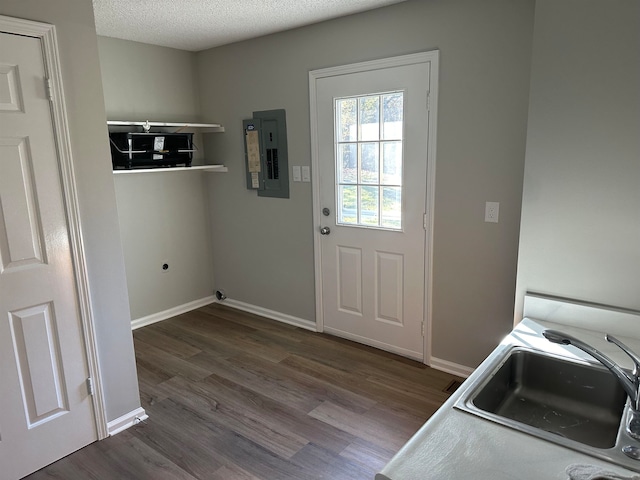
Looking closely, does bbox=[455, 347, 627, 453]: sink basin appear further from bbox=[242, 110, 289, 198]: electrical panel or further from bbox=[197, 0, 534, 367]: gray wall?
bbox=[242, 110, 289, 198]: electrical panel

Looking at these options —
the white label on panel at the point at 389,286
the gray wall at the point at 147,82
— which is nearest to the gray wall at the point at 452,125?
the white label on panel at the point at 389,286

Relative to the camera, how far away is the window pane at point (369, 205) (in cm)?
322

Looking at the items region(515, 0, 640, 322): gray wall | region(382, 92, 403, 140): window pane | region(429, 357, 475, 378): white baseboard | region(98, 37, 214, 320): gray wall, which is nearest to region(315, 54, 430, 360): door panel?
region(382, 92, 403, 140): window pane

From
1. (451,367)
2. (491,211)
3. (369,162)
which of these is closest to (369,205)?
(369,162)

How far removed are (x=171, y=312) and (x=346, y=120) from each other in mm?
2358

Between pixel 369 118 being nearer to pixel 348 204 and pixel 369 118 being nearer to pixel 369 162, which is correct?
pixel 369 162

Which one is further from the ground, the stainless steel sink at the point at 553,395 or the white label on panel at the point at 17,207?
the white label on panel at the point at 17,207

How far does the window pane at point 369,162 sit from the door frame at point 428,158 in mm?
382

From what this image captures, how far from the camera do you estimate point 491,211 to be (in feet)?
8.94

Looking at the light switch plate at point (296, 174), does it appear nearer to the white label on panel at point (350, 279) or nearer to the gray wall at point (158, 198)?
the white label on panel at point (350, 279)

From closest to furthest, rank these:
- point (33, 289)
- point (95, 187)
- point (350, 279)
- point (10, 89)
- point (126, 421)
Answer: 1. point (10, 89)
2. point (33, 289)
3. point (95, 187)
4. point (126, 421)
5. point (350, 279)

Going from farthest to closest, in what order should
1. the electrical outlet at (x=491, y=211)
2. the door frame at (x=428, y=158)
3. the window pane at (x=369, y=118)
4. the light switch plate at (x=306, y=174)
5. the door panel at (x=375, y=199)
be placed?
the light switch plate at (x=306, y=174) < the window pane at (x=369, y=118) < the door panel at (x=375, y=199) < the door frame at (x=428, y=158) < the electrical outlet at (x=491, y=211)

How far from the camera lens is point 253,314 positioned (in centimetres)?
423

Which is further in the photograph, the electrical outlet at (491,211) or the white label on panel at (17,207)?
the electrical outlet at (491,211)
